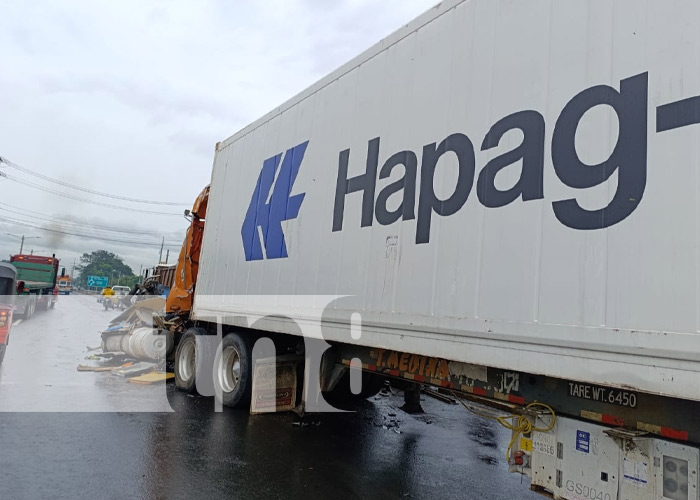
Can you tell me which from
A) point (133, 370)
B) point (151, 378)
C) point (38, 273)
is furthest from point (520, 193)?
point (38, 273)

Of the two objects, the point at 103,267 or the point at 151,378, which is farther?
the point at 103,267

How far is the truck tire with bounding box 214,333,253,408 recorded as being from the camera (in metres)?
7.02

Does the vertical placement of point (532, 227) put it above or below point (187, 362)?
above

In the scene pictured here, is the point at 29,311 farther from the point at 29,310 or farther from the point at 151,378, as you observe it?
the point at 151,378

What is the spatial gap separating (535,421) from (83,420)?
569 cm

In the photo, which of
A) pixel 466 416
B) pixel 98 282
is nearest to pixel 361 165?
pixel 466 416

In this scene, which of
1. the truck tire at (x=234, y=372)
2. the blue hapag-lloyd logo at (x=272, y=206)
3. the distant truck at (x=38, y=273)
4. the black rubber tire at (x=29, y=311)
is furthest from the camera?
the distant truck at (x=38, y=273)

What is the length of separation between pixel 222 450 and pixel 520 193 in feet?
14.1

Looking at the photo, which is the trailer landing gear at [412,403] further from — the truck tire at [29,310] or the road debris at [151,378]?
→ the truck tire at [29,310]

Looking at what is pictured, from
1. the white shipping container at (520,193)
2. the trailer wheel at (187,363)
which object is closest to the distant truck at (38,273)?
the trailer wheel at (187,363)

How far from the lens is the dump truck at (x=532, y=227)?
244 cm

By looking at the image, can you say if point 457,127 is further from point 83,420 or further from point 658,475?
point 83,420

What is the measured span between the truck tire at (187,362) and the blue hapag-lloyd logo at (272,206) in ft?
8.19

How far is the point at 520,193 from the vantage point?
313 centimetres
